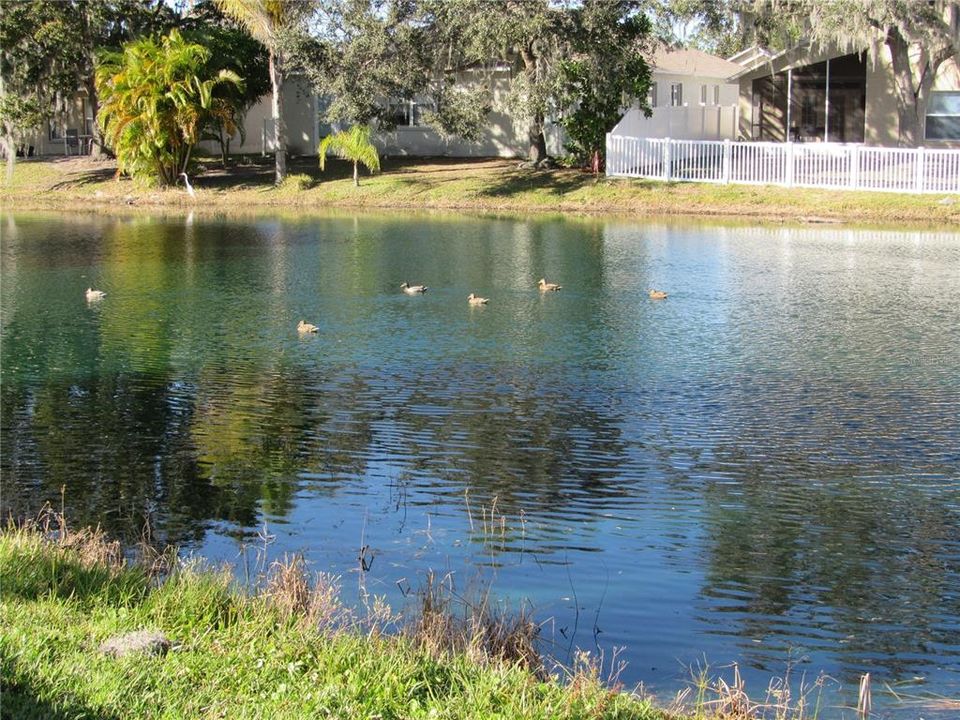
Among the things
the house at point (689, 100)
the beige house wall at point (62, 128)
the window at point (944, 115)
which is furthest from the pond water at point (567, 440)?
the beige house wall at point (62, 128)

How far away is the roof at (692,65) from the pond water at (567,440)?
23.9 metres

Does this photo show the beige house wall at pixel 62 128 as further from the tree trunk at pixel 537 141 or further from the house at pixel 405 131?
the tree trunk at pixel 537 141

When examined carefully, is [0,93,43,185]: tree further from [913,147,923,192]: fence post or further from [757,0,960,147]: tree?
[913,147,923,192]: fence post

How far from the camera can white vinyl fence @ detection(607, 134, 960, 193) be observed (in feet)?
107

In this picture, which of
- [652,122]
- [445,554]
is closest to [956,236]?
[652,122]

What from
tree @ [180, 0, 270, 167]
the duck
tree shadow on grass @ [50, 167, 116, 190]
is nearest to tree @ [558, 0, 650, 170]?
tree @ [180, 0, 270, 167]

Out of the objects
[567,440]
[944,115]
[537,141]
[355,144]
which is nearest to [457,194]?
[355,144]

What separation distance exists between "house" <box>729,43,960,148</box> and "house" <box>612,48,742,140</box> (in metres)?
1.02

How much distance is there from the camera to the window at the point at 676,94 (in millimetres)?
45406

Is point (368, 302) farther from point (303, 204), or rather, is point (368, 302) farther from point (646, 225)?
point (303, 204)

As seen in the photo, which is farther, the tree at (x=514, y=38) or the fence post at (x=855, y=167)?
the tree at (x=514, y=38)

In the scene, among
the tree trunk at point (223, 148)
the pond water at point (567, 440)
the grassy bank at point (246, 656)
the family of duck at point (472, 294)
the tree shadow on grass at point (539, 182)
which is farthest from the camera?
the tree trunk at point (223, 148)

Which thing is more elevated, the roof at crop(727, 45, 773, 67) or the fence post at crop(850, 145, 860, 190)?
the roof at crop(727, 45, 773, 67)

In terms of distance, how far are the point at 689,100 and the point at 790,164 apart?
1258cm
